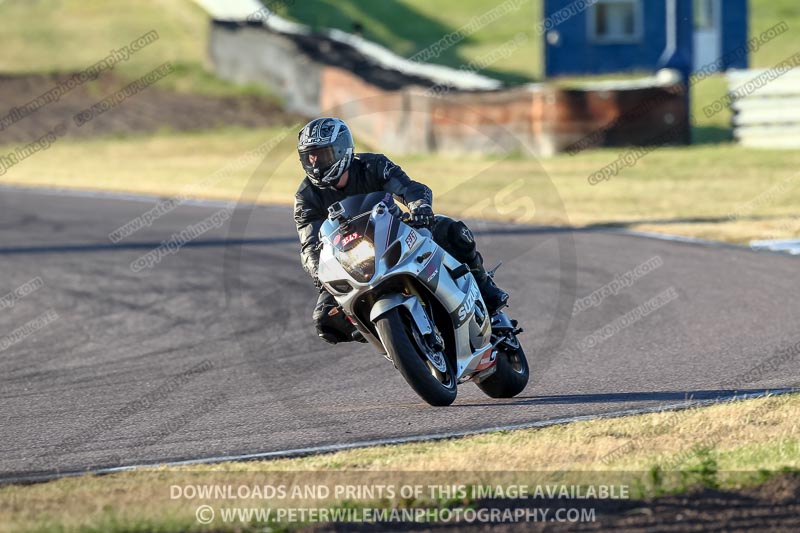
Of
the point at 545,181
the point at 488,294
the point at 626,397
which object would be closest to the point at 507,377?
the point at 488,294

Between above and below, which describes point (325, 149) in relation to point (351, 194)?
above

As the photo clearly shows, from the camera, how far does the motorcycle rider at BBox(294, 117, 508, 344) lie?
288 inches

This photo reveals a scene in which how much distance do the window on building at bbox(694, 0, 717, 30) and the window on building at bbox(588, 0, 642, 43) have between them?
5.21 feet

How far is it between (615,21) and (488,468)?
30.6 meters

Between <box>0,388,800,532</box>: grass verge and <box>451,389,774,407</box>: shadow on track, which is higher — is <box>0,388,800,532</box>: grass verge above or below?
above

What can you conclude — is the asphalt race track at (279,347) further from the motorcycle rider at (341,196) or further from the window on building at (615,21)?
the window on building at (615,21)

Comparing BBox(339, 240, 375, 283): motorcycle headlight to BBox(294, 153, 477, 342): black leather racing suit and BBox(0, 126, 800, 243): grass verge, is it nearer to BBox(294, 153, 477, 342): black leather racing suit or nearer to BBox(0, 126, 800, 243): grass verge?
BBox(294, 153, 477, 342): black leather racing suit

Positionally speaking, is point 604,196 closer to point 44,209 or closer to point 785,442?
point 44,209

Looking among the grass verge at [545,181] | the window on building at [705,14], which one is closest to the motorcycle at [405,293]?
the grass verge at [545,181]

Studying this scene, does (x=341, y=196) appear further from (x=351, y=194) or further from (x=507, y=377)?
(x=507, y=377)

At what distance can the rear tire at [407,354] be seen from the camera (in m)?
6.79

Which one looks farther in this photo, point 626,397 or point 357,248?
point 626,397

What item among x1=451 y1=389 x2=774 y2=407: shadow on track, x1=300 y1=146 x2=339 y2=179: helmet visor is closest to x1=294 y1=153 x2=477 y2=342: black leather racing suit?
x1=300 y1=146 x2=339 y2=179: helmet visor

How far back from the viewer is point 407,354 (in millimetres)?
6801
